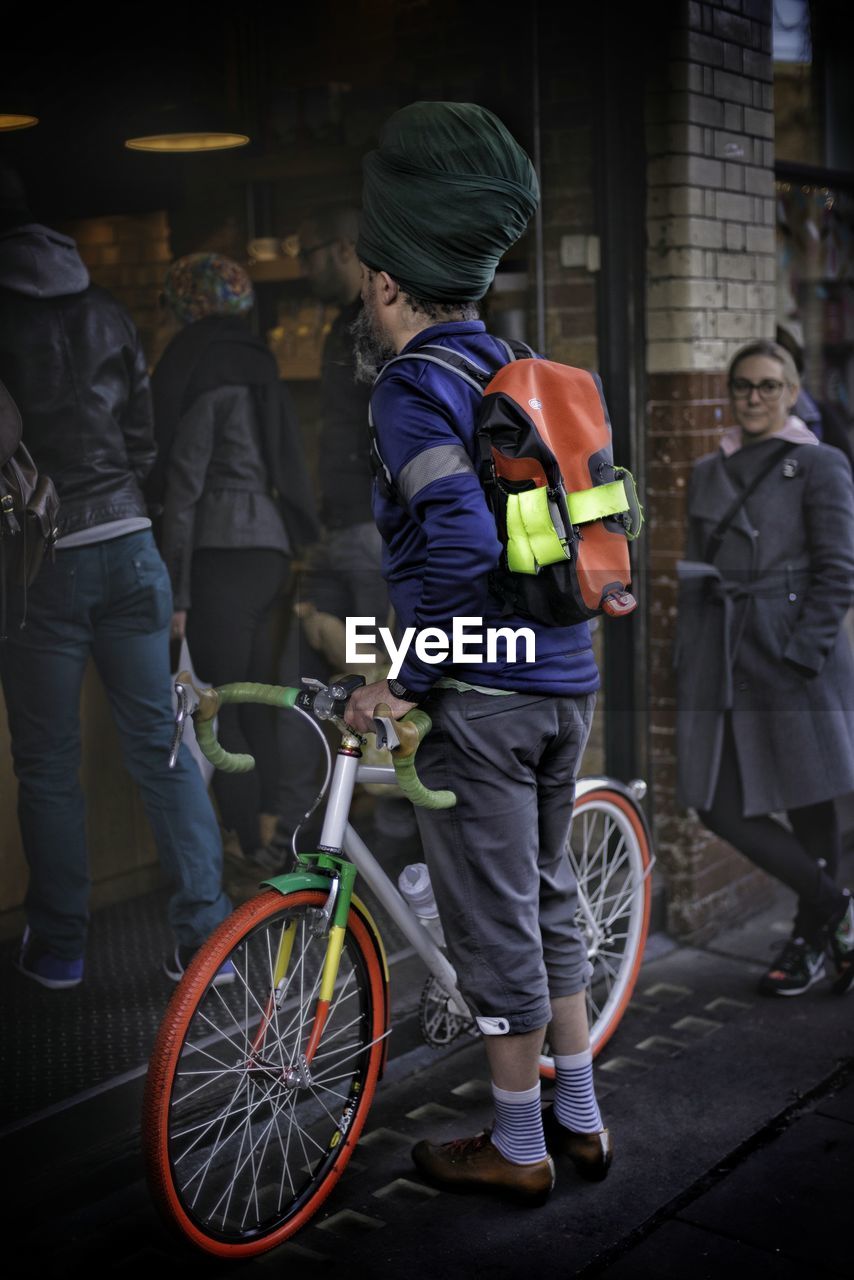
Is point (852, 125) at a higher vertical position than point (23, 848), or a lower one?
higher

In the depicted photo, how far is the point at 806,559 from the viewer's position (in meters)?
4.82

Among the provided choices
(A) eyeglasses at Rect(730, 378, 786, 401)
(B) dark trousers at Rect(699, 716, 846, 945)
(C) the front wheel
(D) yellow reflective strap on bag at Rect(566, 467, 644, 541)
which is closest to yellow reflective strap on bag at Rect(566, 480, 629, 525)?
(D) yellow reflective strap on bag at Rect(566, 467, 644, 541)

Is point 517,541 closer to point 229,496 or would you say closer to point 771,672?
point 229,496

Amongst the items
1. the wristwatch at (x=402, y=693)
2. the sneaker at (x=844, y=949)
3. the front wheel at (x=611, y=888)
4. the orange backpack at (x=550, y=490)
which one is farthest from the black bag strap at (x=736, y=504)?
the wristwatch at (x=402, y=693)

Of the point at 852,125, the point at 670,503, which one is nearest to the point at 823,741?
the point at 670,503

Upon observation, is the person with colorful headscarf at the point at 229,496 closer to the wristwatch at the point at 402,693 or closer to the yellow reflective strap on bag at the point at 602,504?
the wristwatch at the point at 402,693

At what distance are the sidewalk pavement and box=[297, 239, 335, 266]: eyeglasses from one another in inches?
90.6

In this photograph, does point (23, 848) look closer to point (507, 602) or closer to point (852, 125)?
point (507, 602)

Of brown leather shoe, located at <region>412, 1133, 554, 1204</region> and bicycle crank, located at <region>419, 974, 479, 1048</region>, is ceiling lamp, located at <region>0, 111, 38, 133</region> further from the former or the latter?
brown leather shoe, located at <region>412, 1133, 554, 1204</region>

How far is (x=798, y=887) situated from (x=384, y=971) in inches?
69.3

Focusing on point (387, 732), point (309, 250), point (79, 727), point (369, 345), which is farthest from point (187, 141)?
point (387, 732)

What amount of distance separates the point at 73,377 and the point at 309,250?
1046 mm

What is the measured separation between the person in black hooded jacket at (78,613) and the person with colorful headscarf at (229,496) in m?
0.15

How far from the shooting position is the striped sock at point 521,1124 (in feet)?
11.9
